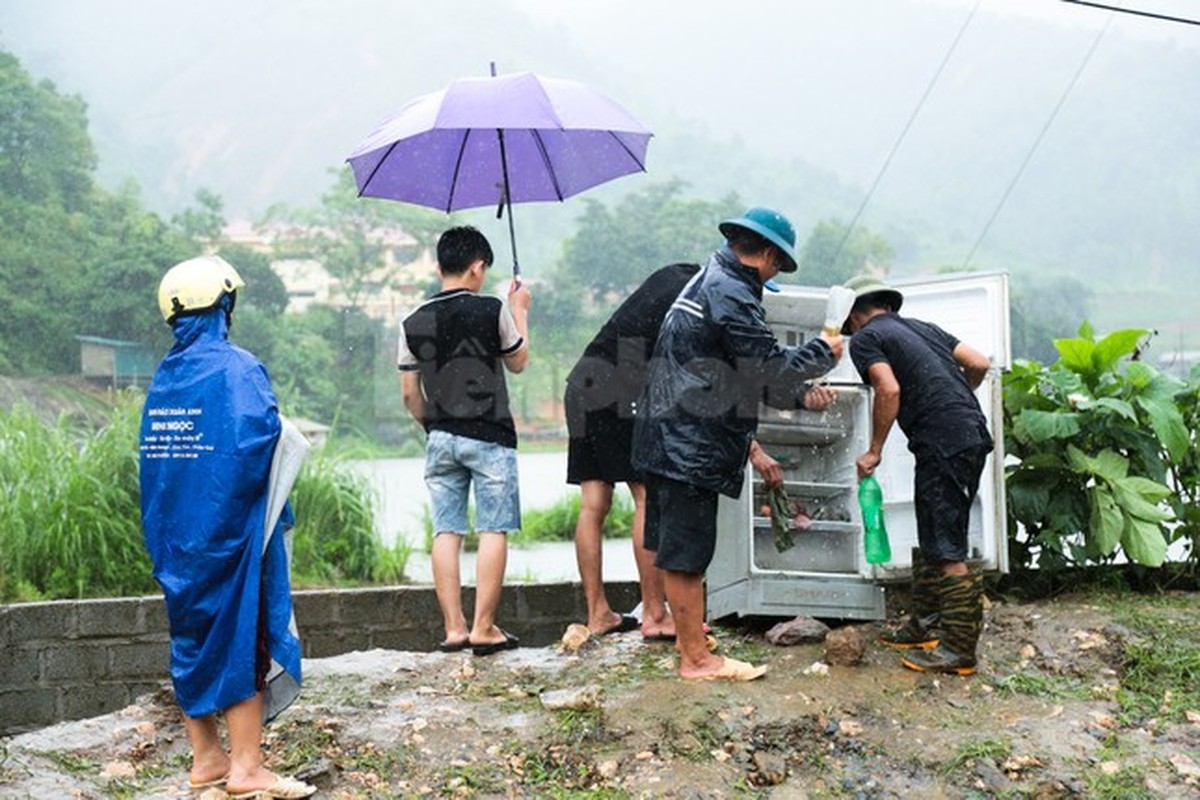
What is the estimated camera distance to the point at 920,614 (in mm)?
5355

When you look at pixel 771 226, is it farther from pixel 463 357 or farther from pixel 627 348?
pixel 463 357

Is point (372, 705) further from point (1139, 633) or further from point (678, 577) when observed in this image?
point (1139, 633)

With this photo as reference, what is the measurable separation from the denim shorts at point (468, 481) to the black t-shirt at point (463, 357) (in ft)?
0.16

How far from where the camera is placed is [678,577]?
4.90 m

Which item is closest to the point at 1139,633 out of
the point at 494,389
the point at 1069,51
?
the point at 494,389

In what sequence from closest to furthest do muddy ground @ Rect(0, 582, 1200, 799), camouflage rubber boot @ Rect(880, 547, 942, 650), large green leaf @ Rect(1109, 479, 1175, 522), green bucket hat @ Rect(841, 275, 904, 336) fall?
muddy ground @ Rect(0, 582, 1200, 799), camouflage rubber boot @ Rect(880, 547, 942, 650), green bucket hat @ Rect(841, 275, 904, 336), large green leaf @ Rect(1109, 479, 1175, 522)

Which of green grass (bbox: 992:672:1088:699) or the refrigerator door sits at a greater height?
the refrigerator door

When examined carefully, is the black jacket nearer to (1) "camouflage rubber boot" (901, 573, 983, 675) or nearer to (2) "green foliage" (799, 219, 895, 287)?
(1) "camouflage rubber boot" (901, 573, 983, 675)

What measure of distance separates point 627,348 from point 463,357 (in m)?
0.64

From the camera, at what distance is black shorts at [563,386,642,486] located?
18.8 ft

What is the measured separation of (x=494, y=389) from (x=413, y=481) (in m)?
5.15

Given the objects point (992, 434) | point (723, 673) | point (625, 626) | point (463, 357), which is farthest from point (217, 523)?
point (992, 434)

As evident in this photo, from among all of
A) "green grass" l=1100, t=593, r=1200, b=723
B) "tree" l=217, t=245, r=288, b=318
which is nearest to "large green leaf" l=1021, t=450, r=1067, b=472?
"green grass" l=1100, t=593, r=1200, b=723

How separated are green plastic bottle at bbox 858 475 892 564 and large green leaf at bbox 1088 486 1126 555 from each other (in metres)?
1.17
